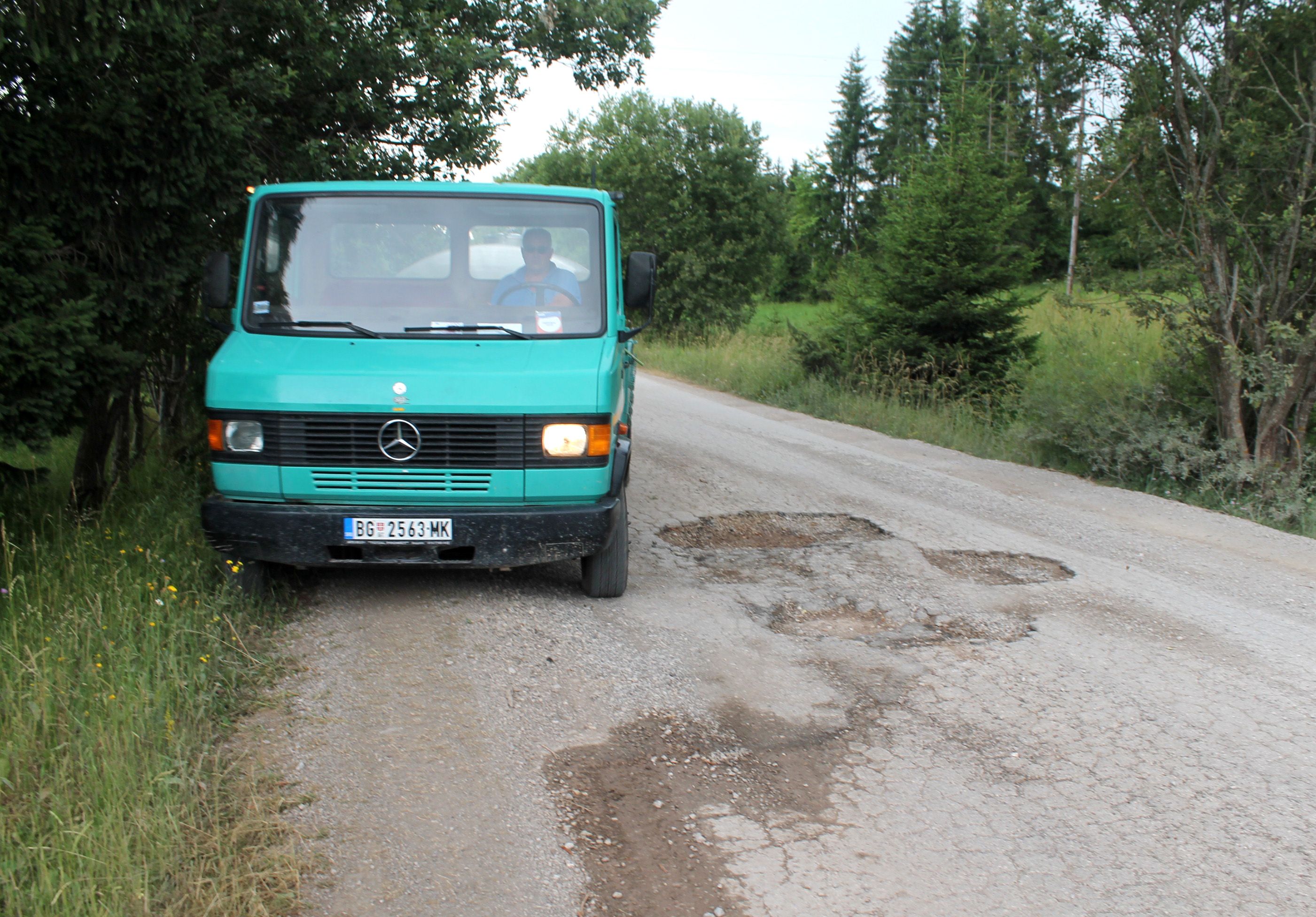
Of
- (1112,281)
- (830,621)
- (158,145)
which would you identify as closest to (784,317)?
(1112,281)

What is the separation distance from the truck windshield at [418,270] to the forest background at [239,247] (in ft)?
2.65

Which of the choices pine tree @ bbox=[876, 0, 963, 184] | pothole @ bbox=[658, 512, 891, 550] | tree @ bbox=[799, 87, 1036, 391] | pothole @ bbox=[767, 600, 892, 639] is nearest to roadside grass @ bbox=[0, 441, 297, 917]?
pothole @ bbox=[767, 600, 892, 639]

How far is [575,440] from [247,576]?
179 cm

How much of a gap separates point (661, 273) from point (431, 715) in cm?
3703

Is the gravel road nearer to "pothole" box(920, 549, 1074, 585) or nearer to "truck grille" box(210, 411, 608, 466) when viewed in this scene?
"pothole" box(920, 549, 1074, 585)

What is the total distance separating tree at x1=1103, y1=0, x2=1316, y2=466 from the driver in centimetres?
603

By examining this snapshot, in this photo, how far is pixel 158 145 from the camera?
588 centimetres

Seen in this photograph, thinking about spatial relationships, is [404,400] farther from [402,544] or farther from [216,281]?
[216,281]

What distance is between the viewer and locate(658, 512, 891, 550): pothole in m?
7.12

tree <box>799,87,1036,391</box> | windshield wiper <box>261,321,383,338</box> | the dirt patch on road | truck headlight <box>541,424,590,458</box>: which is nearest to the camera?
the dirt patch on road

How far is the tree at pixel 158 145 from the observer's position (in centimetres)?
507

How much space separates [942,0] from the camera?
60375 mm

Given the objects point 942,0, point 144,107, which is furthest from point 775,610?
point 942,0

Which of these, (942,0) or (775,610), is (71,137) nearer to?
(775,610)
